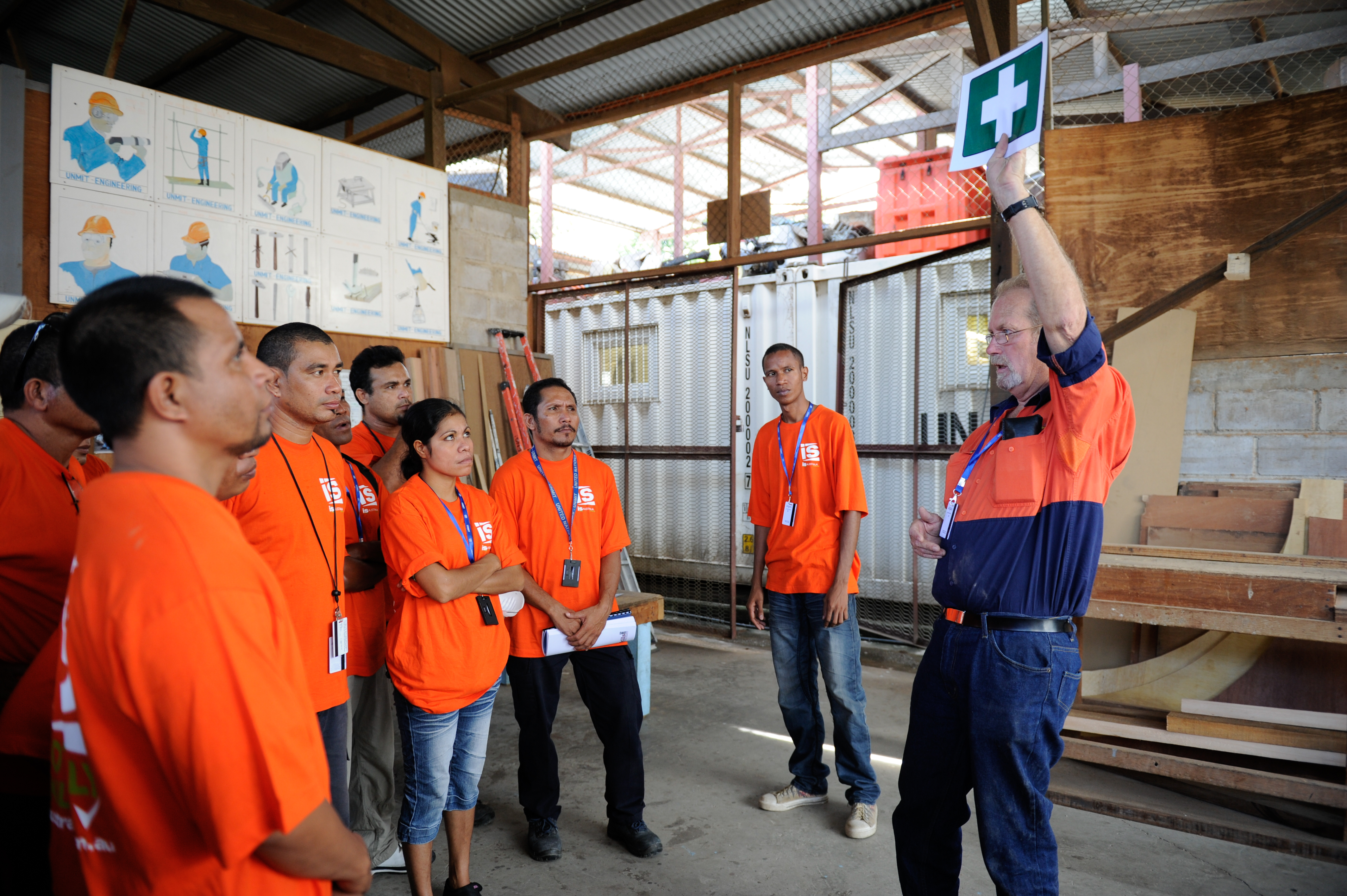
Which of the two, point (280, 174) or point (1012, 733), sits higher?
point (280, 174)

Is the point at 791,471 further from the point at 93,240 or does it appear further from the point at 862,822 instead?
the point at 93,240

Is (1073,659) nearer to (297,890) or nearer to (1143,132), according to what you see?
(297,890)

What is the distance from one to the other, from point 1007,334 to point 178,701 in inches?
72.9

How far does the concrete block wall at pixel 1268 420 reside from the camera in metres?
3.73

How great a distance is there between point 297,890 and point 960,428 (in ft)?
18.9

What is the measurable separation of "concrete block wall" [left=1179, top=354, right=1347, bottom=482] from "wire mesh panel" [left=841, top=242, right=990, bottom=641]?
1.88 metres

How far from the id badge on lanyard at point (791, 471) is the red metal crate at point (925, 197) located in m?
3.28

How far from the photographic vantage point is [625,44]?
5.58 metres

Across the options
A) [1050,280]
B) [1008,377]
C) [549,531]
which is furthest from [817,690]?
[1050,280]

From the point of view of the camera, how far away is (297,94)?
26.3 ft

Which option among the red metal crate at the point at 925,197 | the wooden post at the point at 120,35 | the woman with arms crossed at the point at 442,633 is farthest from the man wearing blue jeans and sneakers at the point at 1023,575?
the wooden post at the point at 120,35

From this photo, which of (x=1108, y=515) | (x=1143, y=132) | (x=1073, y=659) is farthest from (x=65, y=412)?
(x=1143, y=132)

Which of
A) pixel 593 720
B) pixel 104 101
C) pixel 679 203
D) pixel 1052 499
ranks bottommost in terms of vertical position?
pixel 593 720

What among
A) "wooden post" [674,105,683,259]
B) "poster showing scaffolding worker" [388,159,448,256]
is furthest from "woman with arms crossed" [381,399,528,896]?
"wooden post" [674,105,683,259]
